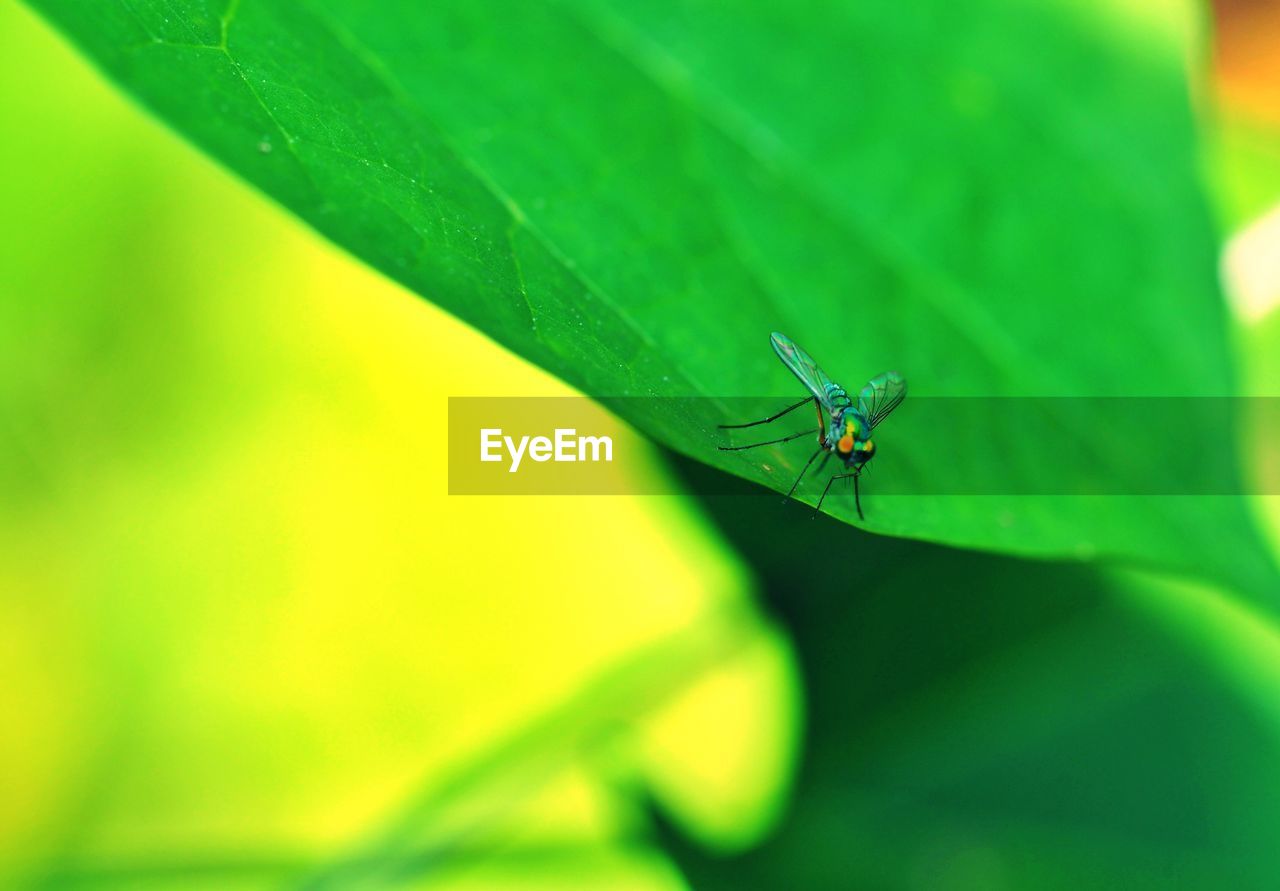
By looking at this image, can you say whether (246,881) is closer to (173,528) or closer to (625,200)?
(173,528)

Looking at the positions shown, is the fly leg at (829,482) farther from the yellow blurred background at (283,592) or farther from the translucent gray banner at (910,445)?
the yellow blurred background at (283,592)

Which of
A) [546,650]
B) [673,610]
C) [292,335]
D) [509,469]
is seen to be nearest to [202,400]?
[292,335]

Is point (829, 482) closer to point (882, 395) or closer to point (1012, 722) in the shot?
point (882, 395)

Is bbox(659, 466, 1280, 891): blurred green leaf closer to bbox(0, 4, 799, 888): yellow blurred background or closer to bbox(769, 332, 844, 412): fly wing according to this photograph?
bbox(0, 4, 799, 888): yellow blurred background

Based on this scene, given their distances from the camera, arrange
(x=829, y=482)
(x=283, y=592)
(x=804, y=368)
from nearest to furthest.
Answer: (x=829, y=482), (x=804, y=368), (x=283, y=592)

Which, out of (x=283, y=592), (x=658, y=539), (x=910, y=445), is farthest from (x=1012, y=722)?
(x=283, y=592)

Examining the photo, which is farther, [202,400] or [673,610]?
[673,610]
